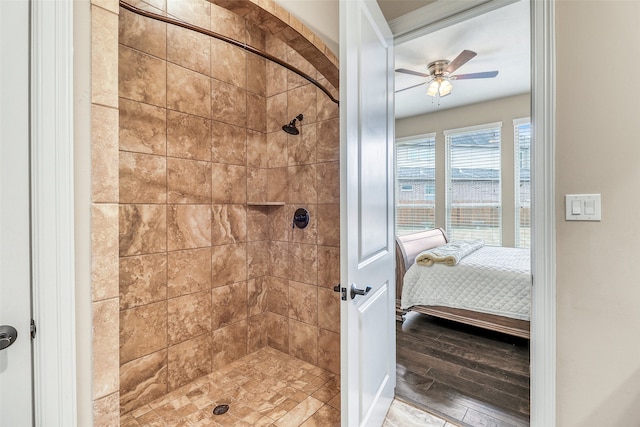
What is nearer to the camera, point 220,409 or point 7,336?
point 7,336

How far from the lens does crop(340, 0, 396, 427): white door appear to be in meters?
1.20

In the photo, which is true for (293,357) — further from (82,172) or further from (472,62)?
(472,62)

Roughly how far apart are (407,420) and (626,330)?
1.18 meters

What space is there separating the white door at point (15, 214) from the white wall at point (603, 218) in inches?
74.1

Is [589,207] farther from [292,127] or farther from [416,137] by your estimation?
[416,137]

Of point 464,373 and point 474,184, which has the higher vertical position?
point 474,184

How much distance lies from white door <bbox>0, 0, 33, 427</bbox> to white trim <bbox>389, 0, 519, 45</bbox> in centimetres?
177

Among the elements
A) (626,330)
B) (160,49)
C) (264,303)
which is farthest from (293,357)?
(160,49)

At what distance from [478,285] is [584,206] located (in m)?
1.72

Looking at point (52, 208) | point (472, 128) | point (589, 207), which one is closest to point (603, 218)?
point (589, 207)

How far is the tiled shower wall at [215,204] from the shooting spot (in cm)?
181

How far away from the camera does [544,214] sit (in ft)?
4.29

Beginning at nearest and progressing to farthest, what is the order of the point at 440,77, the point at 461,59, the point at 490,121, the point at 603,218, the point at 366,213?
the point at 603,218 < the point at 366,213 < the point at 461,59 < the point at 440,77 < the point at 490,121

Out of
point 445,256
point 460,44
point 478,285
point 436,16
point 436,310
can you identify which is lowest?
point 436,310
